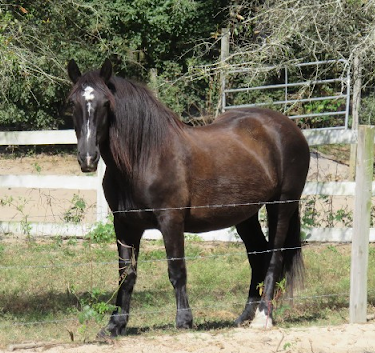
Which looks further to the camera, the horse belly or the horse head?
the horse belly

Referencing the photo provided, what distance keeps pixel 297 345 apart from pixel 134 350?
1147 millimetres

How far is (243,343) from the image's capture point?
16.5ft

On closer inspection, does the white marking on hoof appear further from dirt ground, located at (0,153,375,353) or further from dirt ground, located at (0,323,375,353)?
dirt ground, located at (0,323,375,353)

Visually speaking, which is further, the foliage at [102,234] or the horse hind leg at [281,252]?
the foliage at [102,234]

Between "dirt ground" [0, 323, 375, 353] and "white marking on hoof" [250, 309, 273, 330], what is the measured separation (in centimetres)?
39

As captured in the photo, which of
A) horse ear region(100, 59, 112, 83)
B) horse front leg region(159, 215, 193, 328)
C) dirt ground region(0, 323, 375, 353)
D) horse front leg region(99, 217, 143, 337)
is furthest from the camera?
horse front leg region(99, 217, 143, 337)

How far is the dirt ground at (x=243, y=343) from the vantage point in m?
4.85

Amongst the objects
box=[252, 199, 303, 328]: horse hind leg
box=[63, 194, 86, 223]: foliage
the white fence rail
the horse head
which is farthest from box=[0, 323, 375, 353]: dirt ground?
box=[63, 194, 86, 223]: foliage

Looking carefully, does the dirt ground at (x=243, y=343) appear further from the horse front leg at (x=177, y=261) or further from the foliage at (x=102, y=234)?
the foliage at (x=102, y=234)

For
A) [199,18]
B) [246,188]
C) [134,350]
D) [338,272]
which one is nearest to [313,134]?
[338,272]

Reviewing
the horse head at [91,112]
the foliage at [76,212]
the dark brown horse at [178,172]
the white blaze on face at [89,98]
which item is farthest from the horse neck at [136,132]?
the foliage at [76,212]

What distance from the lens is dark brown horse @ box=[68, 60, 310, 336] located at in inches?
210

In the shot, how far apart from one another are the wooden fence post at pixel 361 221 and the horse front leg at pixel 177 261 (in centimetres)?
130

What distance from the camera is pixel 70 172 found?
47.8ft
